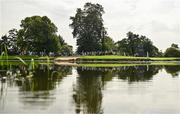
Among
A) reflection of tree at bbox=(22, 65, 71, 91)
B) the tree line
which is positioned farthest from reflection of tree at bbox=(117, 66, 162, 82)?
the tree line

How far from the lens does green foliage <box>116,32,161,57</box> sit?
130 m

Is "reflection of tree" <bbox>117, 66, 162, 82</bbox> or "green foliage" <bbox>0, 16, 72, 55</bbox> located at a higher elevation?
"green foliage" <bbox>0, 16, 72, 55</bbox>

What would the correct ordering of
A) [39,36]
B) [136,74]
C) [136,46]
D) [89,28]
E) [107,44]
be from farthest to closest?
[136,46] → [107,44] → [89,28] → [39,36] → [136,74]

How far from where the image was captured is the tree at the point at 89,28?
111 m

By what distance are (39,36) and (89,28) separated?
1451cm

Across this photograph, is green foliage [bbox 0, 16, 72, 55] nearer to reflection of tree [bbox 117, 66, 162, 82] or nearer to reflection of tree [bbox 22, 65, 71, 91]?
reflection of tree [bbox 117, 66, 162, 82]

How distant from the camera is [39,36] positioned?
347 feet

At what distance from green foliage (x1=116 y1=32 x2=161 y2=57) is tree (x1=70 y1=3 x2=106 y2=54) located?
16.7 meters

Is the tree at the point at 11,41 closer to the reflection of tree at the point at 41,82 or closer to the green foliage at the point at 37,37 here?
the green foliage at the point at 37,37

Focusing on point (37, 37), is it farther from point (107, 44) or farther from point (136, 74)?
point (136, 74)

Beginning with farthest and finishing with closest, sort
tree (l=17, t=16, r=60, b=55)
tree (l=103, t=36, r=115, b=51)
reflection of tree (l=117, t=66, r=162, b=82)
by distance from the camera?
1. tree (l=103, t=36, r=115, b=51)
2. tree (l=17, t=16, r=60, b=55)
3. reflection of tree (l=117, t=66, r=162, b=82)

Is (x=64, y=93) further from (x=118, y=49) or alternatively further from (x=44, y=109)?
(x=118, y=49)

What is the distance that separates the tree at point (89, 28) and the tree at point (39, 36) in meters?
6.66

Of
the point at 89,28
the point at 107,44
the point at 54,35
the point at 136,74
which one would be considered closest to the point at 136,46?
the point at 107,44
